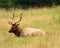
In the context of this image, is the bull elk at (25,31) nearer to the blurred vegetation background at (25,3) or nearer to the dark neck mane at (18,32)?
the dark neck mane at (18,32)

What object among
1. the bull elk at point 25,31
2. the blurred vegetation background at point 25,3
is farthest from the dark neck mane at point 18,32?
the blurred vegetation background at point 25,3

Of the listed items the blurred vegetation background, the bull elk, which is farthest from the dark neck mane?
the blurred vegetation background

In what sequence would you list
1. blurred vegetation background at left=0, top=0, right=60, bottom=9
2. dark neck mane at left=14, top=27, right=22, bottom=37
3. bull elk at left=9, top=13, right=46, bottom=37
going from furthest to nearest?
blurred vegetation background at left=0, top=0, right=60, bottom=9, dark neck mane at left=14, top=27, right=22, bottom=37, bull elk at left=9, top=13, right=46, bottom=37

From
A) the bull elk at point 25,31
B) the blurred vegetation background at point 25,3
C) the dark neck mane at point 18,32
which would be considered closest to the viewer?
the bull elk at point 25,31

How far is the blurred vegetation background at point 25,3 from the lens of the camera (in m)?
29.5

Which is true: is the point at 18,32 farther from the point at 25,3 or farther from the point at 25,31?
the point at 25,3

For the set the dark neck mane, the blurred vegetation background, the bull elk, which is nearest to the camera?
the bull elk

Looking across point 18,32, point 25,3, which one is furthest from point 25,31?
point 25,3

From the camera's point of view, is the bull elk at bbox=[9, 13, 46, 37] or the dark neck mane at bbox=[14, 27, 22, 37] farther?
the dark neck mane at bbox=[14, 27, 22, 37]

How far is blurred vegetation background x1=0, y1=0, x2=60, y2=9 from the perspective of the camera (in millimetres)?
29464

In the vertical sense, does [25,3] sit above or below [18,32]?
below

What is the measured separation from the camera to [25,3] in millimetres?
31422

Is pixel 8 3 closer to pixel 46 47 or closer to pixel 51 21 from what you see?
pixel 51 21

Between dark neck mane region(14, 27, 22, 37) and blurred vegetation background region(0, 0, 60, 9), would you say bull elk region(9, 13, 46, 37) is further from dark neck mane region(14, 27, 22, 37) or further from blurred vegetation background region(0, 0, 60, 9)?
blurred vegetation background region(0, 0, 60, 9)
